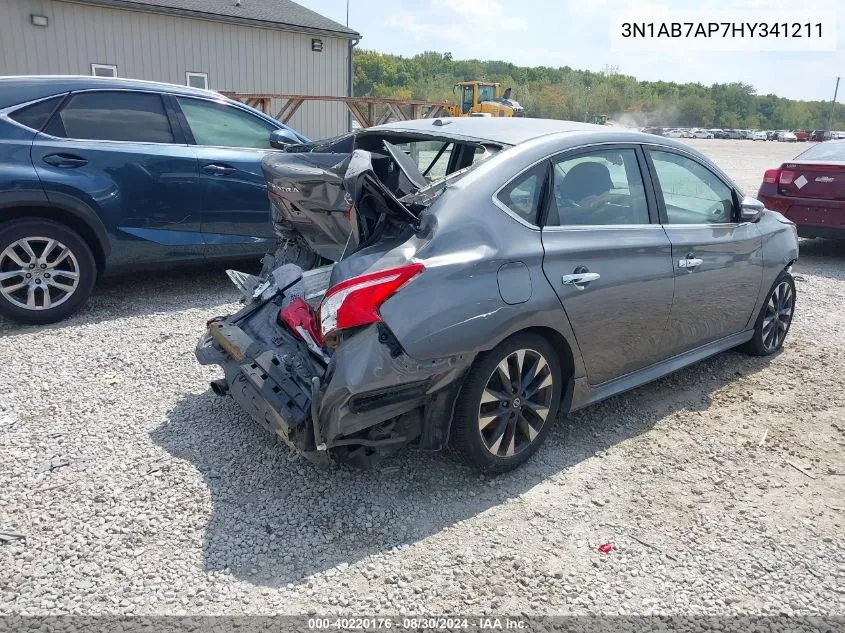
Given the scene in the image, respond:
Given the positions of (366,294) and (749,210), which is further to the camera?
(749,210)

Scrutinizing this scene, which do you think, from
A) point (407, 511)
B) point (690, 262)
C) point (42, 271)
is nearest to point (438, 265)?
point (407, 511)

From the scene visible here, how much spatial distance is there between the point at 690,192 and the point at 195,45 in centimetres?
1382

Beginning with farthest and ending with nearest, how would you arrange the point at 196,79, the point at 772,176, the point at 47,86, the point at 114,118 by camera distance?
1. the point at 196,79
2. the point at 772,176
3. the point at 114,118
4. the point at 47,86

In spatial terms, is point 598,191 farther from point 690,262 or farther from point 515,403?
point 515,403

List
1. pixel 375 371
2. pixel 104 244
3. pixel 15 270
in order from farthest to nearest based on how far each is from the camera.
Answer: pixel 104 244 → pixel 15 270 → pixel 375 371

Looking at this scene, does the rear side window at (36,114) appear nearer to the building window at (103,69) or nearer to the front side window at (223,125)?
the front side window at (223,125)

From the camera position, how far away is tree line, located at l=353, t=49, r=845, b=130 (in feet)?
275

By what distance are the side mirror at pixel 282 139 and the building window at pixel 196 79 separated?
33.7 ft

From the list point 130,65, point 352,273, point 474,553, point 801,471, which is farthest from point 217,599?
point 130,65

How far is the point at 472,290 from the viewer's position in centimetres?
293

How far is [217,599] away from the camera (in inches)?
97.7

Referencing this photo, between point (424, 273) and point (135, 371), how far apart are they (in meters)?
2.50

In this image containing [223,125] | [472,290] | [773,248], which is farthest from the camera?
[223,125]

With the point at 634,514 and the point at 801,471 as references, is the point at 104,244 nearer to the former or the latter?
the point at 634,514
